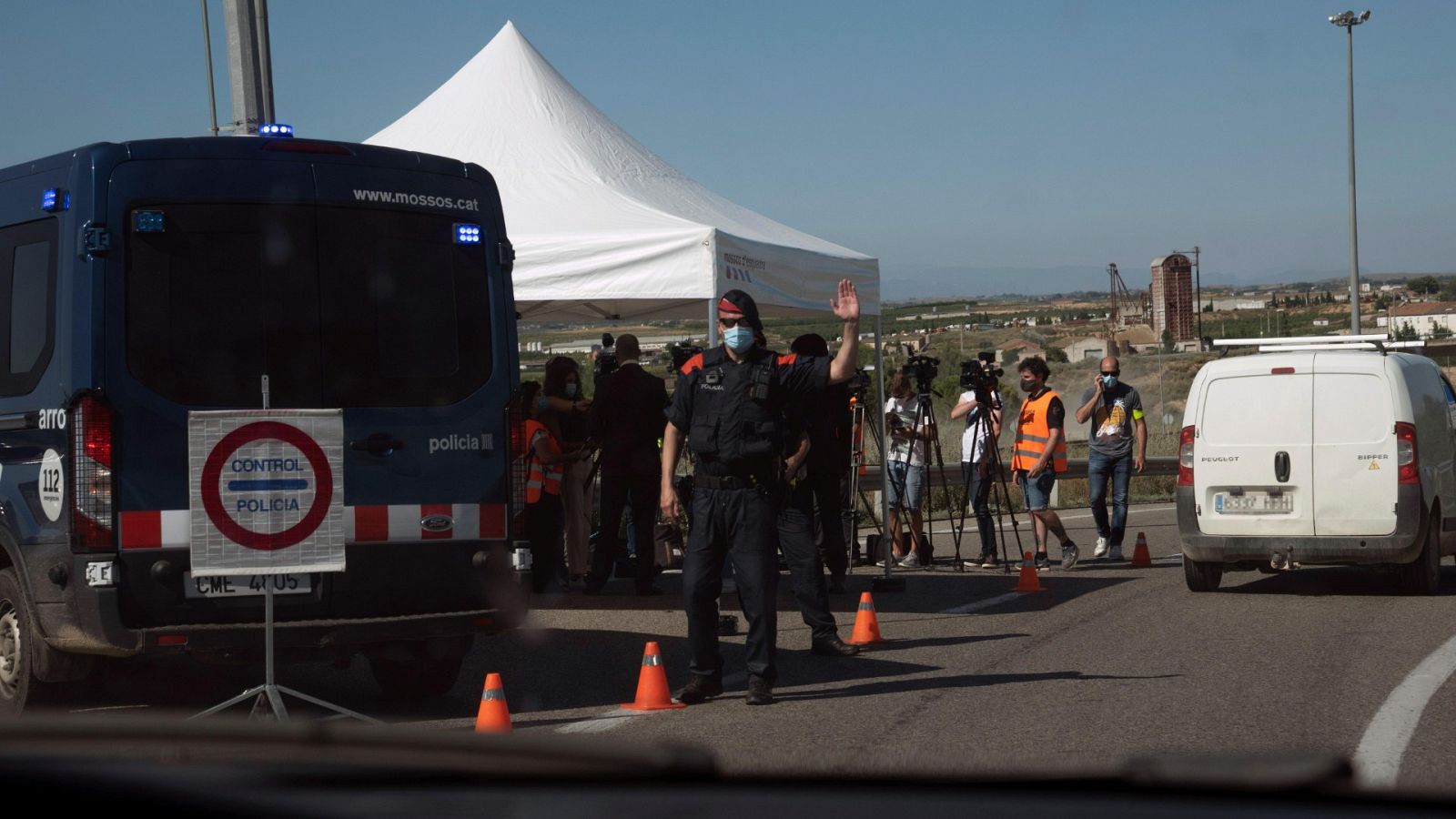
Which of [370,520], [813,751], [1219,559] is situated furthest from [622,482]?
[813,751]

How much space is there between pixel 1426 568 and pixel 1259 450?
1541 mm

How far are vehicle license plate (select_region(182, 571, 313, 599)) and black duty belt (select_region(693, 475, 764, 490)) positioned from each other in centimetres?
207

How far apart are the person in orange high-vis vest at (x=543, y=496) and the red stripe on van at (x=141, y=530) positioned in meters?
6.16

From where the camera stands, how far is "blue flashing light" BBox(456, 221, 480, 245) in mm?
7719

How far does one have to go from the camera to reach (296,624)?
715 centimetres

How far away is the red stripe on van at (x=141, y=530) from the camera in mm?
6973

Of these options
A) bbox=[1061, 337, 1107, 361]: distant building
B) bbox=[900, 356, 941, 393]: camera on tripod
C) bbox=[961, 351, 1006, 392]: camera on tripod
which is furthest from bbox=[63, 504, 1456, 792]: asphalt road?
bbox=[1061, 337, 1107, 361]: distant building

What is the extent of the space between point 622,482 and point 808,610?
3.60 metres

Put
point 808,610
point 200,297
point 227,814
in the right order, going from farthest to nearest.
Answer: point 808,610 → point 200,297 → point 227,814

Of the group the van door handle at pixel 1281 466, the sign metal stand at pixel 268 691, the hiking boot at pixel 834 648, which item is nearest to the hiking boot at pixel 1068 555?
the van door handle at pixel 1281 466

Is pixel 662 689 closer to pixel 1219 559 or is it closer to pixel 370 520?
pixel 370 520

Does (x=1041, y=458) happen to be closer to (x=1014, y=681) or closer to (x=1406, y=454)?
(x=1406, y=454)

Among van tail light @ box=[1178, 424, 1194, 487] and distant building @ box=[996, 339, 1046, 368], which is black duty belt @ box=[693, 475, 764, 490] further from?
distant building @ box=[996, 339, 1046, 368]

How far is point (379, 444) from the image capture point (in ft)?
24.4
